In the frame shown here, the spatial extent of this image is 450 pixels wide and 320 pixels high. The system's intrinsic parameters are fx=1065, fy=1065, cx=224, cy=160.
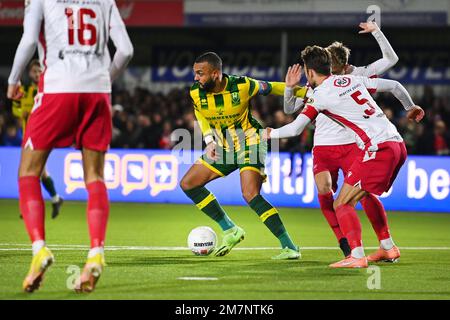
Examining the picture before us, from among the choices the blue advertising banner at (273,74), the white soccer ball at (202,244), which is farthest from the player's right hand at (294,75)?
the blue advertising banner at (273,74)

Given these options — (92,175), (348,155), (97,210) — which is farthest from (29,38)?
(348,155)

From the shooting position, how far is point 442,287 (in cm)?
804

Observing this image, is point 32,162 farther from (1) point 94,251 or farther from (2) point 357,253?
(2) point 357,253

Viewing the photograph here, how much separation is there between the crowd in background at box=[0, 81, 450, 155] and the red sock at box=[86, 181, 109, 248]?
11785 millimetres

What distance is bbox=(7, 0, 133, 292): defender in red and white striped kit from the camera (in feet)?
24.0

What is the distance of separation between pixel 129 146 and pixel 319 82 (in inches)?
481

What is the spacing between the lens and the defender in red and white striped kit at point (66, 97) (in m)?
7.31

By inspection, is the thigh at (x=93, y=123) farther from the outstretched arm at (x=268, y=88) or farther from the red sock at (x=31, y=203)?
the outstretched arm at (x=268, y=88)

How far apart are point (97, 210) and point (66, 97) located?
805 mm

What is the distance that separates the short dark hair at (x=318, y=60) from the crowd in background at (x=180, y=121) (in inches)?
376

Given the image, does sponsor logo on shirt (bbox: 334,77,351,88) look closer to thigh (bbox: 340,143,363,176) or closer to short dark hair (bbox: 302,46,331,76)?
short dark hair (bbox: 302,46,331,76)

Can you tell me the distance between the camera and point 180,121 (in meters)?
21.6

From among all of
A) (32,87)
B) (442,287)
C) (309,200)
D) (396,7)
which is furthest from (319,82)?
(396,7)
